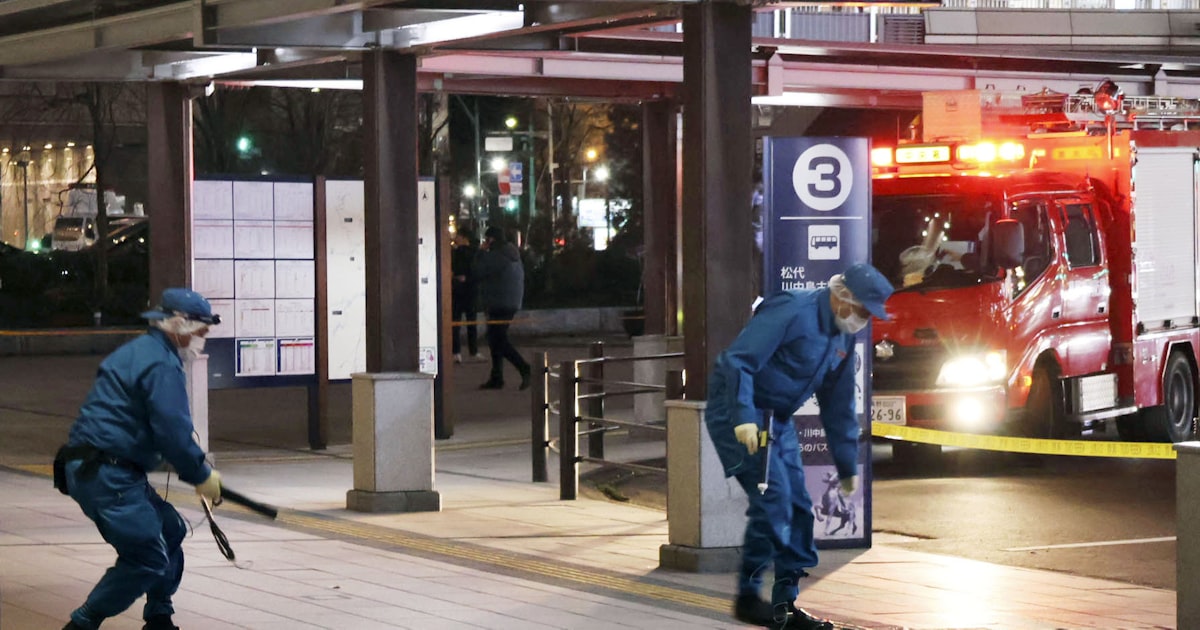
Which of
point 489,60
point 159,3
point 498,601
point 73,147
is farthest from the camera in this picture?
point 73,147

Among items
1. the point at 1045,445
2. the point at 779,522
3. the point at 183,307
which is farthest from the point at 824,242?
the point at 183,307

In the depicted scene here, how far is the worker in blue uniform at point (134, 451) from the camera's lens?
6906mm

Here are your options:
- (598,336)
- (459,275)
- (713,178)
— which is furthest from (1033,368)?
(598,336)

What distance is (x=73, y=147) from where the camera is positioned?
43750mm

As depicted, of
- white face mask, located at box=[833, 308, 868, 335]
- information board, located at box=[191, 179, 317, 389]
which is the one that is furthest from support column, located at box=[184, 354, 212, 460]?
white face mask, located at box=[833, 308, 868, 335]

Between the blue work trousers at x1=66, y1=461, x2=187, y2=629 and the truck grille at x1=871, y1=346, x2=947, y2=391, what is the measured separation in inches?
329

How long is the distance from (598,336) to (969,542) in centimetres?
2302

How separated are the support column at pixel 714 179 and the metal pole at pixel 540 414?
12.3ft

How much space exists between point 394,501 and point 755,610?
4825 millimetres

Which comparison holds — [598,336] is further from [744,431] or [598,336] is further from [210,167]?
[744,431]

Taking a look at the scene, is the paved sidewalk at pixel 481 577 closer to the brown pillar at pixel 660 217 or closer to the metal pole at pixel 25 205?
the brown pillar at pixel 660 217

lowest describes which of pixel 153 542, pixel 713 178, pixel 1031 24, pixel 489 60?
pixel 153 542

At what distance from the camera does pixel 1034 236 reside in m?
15.0

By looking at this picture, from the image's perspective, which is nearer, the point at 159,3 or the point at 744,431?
the point at 744,431
